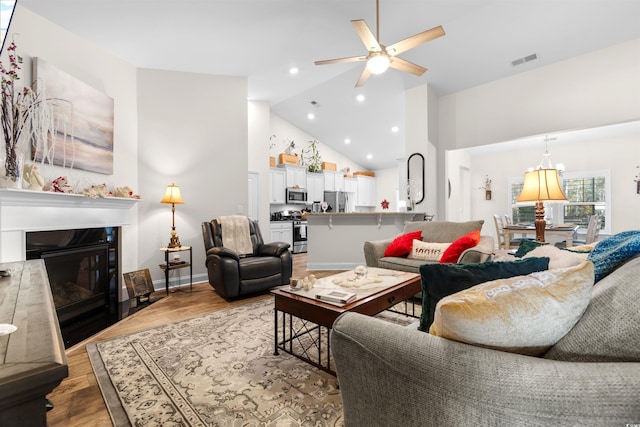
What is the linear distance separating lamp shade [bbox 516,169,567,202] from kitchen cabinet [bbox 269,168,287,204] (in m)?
5.45

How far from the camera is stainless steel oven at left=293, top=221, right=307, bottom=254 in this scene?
7430mm

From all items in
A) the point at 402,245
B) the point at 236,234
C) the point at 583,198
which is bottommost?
the point at 402,245

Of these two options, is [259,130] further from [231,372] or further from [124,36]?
[231,372]

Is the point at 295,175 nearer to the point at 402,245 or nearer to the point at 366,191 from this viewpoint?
the point at 366,191

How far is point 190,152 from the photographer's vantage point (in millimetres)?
4258

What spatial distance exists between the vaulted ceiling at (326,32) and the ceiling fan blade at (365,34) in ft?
3.39

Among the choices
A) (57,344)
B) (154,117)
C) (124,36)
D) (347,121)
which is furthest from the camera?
(347,121)

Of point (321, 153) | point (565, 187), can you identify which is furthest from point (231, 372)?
point (565, 187)

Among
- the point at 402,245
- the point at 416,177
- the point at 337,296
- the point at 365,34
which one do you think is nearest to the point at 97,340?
the point at 337,296

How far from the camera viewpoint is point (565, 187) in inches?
259

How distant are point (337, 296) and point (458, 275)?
89 cm

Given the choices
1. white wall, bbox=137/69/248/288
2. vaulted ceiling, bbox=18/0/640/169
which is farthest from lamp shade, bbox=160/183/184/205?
vaulted ceiling, bbox=18/0/640/169

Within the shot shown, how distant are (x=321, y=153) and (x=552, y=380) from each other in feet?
26.5

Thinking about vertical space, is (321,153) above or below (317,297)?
above
